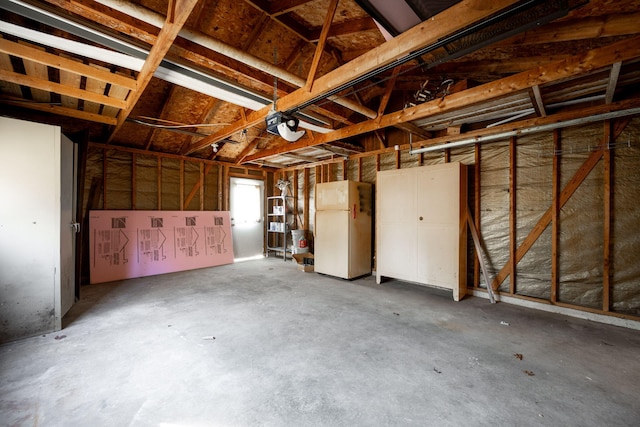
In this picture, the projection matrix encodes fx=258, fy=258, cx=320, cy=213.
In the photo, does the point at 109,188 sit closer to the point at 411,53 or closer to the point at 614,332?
the point at 411,53

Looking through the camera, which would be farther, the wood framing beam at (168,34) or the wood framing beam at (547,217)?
the wood framing beam at (547,217)

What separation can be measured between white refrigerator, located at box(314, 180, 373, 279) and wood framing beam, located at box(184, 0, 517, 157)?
7.88ft

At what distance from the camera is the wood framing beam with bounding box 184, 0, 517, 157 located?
1.67 metres

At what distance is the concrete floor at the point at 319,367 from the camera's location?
1.67 m

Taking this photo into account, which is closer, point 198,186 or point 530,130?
point 530,130

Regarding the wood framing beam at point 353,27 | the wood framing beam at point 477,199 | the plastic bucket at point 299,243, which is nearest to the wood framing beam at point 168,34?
the wood framing beam at point 353,27

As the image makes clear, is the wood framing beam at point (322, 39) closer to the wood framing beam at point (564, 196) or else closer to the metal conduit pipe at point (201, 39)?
the metal conduit pipe at point (201, 39)

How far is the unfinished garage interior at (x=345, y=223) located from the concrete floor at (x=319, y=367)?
0.02m

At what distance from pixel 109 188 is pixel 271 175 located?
390 cm

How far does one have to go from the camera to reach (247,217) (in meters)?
7.30

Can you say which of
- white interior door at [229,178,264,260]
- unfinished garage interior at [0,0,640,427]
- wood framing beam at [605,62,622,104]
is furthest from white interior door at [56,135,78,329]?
wood framing beam at [605,62,622,104]

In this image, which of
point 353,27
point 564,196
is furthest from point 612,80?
point 353,27

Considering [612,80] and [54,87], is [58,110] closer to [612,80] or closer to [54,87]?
[54,87]

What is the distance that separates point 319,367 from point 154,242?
16.1 feet
